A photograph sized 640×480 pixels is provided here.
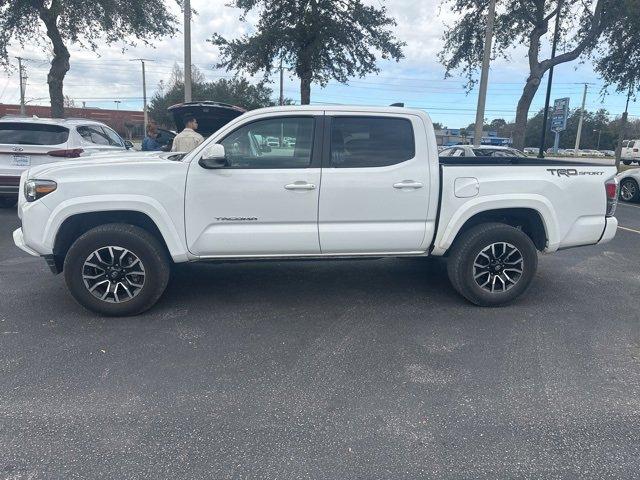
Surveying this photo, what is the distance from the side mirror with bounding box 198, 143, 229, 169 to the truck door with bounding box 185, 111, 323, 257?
61 mm

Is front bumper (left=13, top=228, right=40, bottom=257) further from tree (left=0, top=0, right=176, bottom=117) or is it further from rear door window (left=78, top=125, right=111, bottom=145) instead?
tree (left=0, top=0, right=176, bottom=117)

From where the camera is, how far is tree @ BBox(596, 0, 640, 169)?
16516 mm

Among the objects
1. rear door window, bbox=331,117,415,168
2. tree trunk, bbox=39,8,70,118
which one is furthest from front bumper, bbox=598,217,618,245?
tree trunk, bbox=39,8,70,118

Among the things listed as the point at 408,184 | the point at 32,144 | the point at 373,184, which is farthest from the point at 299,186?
the point at 32,144

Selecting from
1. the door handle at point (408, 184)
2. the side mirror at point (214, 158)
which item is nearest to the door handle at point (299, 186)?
the side mirror at point (214, 158)

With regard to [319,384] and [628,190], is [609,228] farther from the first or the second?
[628,190]

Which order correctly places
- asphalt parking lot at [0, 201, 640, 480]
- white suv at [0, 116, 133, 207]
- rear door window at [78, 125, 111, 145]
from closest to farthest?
asphalt parking lot at [0, 201, 640, 480]
white suv at [0, 116, 133, 207]
rear door window at [78, 125, 111, 145]

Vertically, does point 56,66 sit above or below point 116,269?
above

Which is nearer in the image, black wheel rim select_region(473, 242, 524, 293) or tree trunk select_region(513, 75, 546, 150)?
black wheel rim select_region(473, 242, 524, 293)

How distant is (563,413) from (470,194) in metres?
2.17

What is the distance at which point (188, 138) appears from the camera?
23.0ft

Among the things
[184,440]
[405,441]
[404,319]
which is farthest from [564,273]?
[184,440]

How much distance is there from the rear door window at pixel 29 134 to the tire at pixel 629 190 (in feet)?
45.9

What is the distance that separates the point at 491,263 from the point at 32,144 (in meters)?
8.04
